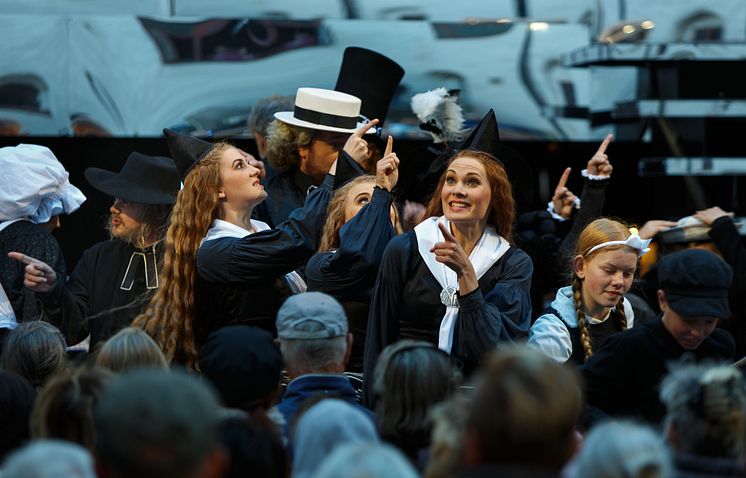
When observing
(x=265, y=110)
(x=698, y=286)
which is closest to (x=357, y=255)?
(x=698, y=286)

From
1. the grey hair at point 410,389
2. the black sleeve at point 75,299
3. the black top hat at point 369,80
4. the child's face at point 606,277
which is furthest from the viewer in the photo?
the black top hat at point 369,80

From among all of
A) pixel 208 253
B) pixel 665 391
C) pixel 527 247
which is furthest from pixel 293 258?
pixel 665 391

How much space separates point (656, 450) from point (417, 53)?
4.42 m

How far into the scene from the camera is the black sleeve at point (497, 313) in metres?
4.30

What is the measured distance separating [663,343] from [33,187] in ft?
8.91

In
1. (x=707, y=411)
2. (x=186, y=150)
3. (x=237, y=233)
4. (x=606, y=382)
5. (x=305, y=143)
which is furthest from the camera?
(x=305, y=143)

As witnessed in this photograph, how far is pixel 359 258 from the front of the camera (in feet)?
15.5

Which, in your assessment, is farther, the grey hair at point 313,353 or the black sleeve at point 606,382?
the black sleeve at point 606,382

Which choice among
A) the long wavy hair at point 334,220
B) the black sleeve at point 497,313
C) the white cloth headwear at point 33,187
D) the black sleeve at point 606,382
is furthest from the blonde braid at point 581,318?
the white cloth headwear at point 33,187

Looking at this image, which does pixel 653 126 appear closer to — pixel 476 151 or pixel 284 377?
pixel 476 151

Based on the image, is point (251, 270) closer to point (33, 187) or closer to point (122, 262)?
point (122, 262)

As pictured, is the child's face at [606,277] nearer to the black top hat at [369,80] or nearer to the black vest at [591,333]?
the black vest at [591,333]

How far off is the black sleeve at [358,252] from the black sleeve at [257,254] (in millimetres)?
99

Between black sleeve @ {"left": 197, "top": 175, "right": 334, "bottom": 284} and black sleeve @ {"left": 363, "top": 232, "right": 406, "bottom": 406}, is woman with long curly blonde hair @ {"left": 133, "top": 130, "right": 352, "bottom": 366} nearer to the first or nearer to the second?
black sleeve @ {"left": 197, "top": 175, "right": 334, "bottom": 284}
